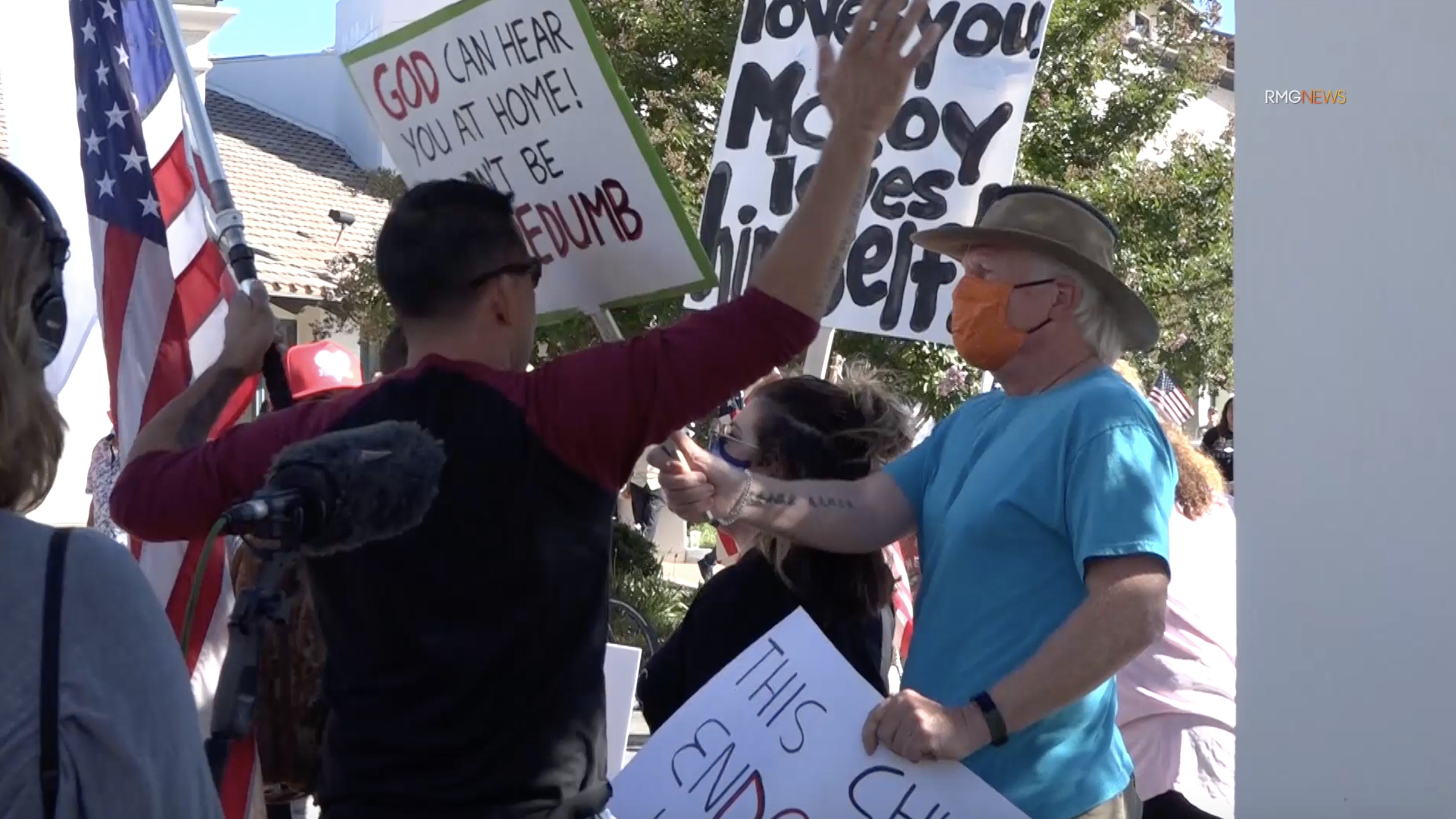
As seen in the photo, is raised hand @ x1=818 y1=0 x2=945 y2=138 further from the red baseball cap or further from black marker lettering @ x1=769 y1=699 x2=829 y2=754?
the red baseball cap

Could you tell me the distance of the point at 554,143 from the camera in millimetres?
2807

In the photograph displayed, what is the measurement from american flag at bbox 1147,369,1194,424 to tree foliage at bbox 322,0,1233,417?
0.88 m

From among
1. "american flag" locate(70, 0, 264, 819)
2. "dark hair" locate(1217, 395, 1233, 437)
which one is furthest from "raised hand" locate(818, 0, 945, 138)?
"dark hair" locate(1217, 395, 1233, 437)

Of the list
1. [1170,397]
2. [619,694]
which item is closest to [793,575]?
[619,694]

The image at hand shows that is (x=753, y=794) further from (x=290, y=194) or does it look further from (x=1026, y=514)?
(x=290, y=194)

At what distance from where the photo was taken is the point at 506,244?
7.05ft

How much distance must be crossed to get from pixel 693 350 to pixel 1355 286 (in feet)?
5.22

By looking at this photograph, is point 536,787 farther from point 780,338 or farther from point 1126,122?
point 1126,122

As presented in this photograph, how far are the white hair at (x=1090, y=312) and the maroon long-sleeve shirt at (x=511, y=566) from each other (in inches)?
31.4

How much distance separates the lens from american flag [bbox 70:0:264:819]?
3184 mm

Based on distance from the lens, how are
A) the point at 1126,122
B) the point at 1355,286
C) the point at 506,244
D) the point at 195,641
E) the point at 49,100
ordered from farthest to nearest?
the point at 1126,122, the point at 49,100, the point at 195,641, the point at 1355,286, the point at 506,244

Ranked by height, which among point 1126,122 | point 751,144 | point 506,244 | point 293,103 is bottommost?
point 506,244

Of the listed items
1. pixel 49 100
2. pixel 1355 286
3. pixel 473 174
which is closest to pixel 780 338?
pixel 473 174

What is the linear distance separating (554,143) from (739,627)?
38.9 inches
